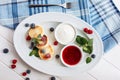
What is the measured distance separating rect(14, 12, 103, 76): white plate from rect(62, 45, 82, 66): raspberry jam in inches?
0.8

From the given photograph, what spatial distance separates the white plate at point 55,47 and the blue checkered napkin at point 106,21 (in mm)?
48

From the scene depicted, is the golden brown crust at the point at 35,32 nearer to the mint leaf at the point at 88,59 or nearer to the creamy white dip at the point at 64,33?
the creamy white dip at the point at 64,33

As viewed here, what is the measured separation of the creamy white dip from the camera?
0.84m

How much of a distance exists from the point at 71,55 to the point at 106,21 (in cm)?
17

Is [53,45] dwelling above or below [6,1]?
below

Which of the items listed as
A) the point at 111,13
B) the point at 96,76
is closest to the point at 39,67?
the point at 96,76

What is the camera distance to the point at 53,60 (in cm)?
85

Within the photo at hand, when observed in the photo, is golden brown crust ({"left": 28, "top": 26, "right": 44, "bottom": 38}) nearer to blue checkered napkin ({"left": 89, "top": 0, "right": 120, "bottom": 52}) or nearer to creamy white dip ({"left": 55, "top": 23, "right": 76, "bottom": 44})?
creamy white dip ({"left": 55, "top": 23, "right": 76, "bottom": 44})

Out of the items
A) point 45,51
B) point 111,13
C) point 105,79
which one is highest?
point 111,13

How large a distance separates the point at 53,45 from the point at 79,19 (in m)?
0.12

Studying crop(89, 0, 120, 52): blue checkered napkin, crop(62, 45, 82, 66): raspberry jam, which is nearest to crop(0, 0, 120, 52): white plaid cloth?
crop(89, 0, 120, 52): blue checkered napkin

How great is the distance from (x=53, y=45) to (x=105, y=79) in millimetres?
208

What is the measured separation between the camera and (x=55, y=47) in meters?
0.86

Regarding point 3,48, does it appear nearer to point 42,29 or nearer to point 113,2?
point 42,29
